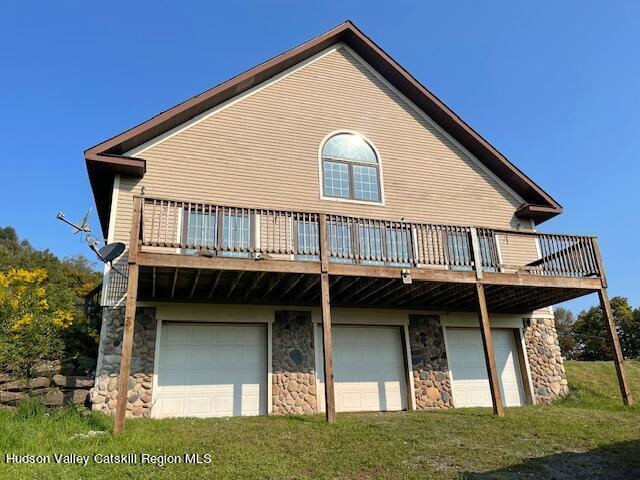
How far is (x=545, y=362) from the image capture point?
1223 cm

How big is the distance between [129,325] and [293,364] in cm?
400

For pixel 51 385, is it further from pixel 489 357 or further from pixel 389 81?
pixel 389 81

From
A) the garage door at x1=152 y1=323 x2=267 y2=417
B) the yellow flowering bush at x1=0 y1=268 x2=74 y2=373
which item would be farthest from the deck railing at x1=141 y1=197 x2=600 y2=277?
the yellow flowering bush at x1=0 y1=268 x2=74 y2=373

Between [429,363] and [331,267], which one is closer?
[331,267]

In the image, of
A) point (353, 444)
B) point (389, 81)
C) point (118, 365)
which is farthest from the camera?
point (389, 81)

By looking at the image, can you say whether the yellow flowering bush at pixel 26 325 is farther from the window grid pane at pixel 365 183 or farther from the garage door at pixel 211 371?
the window grid pane at pixel 365 183

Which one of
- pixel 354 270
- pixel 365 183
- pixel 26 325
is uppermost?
pixel 365 183

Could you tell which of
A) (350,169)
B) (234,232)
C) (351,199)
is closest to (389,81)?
(350,169)

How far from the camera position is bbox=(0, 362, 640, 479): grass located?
5.57 metres

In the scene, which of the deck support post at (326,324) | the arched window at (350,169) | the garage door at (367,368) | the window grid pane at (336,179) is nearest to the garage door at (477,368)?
the garage door at (367,368)

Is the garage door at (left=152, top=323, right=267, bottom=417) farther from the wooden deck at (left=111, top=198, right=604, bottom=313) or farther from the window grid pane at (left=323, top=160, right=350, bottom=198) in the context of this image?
the window grid pane at (left=323, top=160, right=350, bottom=198)

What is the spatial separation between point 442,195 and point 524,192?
251 centimetres

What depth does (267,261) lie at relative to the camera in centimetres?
867

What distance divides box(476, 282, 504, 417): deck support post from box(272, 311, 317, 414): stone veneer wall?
3.61 metres
